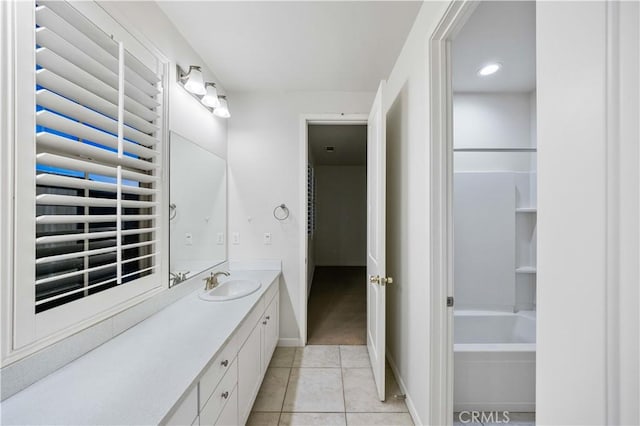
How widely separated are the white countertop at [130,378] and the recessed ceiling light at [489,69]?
2557mm

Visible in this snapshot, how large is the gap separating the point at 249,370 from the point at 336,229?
5000 millimetres

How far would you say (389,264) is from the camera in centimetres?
227

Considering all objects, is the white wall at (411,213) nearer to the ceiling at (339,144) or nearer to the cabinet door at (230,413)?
the cabinet door at (230,413)

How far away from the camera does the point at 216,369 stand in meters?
1.12

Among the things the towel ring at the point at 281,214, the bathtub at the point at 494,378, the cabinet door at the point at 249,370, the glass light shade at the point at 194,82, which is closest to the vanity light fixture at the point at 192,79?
the glass light shade at the point at 194,82

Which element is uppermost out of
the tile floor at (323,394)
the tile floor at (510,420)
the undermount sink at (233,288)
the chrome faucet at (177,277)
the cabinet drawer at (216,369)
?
the chrome faucet at (177,277)

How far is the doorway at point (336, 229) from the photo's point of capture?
342 centimetres

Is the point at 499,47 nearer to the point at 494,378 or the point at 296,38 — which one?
the point at 296,38

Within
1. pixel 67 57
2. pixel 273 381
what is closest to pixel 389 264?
pixel 273 381

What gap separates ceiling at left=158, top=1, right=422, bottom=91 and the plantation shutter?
642 mm
